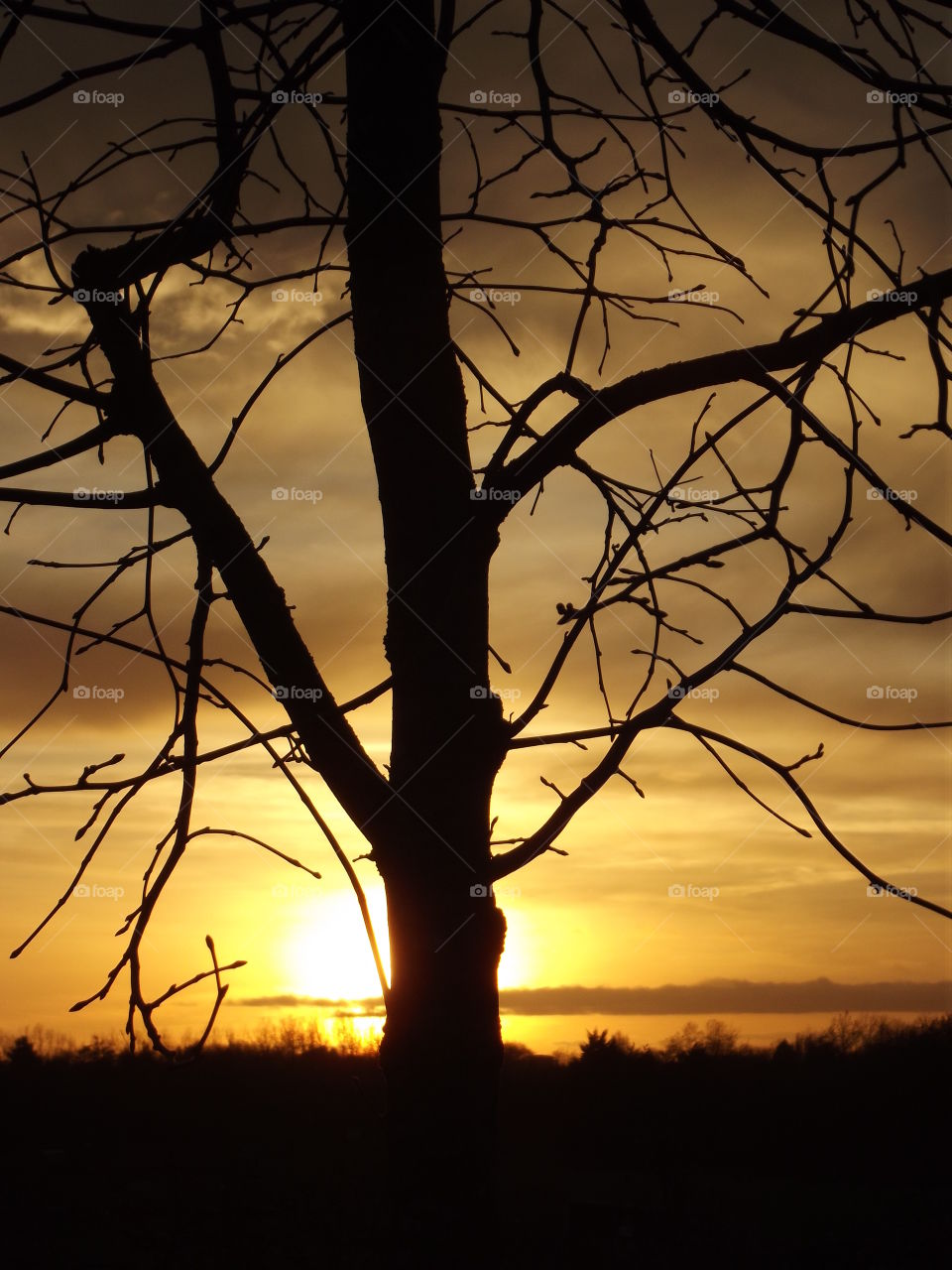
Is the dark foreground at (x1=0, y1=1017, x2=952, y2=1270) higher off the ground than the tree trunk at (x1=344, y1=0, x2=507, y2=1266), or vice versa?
the tree trunk at (x1=344, y1=0, x2=507, y2=1266)

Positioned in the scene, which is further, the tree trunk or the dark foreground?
the dark foreground

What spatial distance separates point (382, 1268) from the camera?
5.71 ft

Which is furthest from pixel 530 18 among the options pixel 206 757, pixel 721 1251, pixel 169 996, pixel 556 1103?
pixel 556 1103

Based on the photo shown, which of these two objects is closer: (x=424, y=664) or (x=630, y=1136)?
(x=424, y=664)

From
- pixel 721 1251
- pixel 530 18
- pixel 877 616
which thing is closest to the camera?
pixel 877 616

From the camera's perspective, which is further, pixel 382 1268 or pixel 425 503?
pixel 425 503

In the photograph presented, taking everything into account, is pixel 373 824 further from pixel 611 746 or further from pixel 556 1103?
pixel 556 1103

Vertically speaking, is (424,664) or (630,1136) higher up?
(424,664)

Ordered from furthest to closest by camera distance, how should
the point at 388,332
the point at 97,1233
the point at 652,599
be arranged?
the point at 97,1233 < the point at 652,599 < the point at 388,332

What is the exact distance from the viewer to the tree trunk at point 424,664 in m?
1.83

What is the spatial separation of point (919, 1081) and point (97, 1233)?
57.8 ft

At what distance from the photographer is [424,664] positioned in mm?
1995

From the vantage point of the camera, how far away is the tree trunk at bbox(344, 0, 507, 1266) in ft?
6.00

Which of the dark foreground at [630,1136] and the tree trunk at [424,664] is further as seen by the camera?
the dark foreground at [630,1136]
